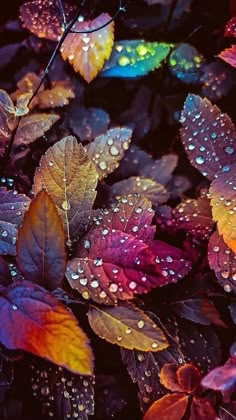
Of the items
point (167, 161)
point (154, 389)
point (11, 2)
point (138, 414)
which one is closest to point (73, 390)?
point (154, 389)

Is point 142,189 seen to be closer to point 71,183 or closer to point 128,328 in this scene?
point 71,183

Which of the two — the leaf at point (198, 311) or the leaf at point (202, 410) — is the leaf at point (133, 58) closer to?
the leaf at point (198, 311)

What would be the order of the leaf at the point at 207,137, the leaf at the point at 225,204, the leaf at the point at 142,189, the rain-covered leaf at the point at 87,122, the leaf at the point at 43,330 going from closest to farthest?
1. the leaf at the point at 43,330
2. the leaf at the point at 225,204
3. the leaf at the point at 207,137
4. the leaf at the point at 142,189
5. the rain-covered leaf at the point at 87,122

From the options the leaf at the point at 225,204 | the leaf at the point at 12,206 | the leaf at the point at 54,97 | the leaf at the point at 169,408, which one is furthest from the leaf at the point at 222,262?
the leaf at the point at 54,97

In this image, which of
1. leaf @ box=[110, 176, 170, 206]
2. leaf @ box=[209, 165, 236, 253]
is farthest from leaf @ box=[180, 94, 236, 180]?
leaf @ box=[110, 176, 170, 206]

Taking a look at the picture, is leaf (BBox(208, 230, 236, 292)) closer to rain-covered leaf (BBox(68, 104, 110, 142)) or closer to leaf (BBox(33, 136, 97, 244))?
leaf (BBox(33, 136, 97, 244))

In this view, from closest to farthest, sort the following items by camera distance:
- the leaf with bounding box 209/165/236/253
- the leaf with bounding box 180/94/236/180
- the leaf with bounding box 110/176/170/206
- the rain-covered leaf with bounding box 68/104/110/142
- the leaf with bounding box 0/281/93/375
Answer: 1. the leaf with bounding box 0/281/93/375
2. the leaf with bounding box 209/165/236/253
3. the leaf with bounding box 180/94/236/180
4. the leaf with bounding box 110/176/170/206
5. the rain-covered leaf with bounding box 68/104/110/142

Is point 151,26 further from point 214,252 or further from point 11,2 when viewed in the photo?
point 214,252
